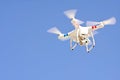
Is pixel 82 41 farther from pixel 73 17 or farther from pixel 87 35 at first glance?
pixel 73 17

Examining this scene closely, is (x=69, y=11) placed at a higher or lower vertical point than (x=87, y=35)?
higher

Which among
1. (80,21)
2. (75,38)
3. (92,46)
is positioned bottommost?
(92,46)

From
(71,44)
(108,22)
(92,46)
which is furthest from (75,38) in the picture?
(108,22)

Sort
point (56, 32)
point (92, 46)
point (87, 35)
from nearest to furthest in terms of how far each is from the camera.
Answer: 1. point (92, 46)
2. point (87, 35)
3. point (56, 32)

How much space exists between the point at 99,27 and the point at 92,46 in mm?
4748

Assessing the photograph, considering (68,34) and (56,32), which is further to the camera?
(56,32)

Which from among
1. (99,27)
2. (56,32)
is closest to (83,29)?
(99,27)

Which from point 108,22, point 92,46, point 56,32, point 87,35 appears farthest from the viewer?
point 56,32

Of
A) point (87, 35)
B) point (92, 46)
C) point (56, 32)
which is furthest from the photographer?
point (56, 32)

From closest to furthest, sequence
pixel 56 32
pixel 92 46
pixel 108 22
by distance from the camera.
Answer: pixel 92 46, pixel 108 22, pixel 56 32

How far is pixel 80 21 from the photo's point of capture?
105 feet

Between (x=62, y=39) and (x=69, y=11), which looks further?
(x=62, y=39)

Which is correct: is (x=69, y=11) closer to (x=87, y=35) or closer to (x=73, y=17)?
(x=73, y=17)

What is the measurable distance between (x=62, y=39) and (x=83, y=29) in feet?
15.9
